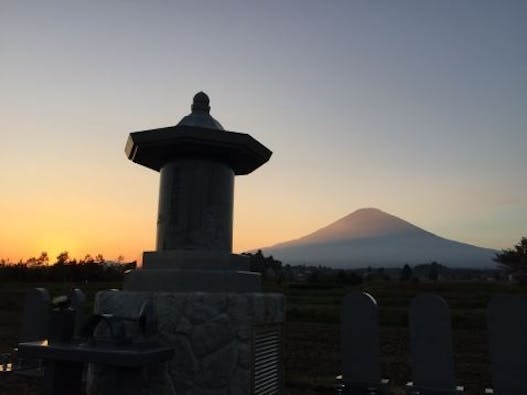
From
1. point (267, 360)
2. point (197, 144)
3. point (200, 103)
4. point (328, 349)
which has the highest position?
point (200, 103)

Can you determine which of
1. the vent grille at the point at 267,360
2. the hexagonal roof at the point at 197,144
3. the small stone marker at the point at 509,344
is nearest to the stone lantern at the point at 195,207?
the hexagonal roof at the point at 197,144

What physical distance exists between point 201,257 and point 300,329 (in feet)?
39.1

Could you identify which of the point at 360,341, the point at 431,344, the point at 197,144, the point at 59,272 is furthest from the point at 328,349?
the point at 59,272

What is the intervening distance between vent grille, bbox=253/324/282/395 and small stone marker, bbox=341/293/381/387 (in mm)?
971

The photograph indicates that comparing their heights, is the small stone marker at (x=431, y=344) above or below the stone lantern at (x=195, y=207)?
below

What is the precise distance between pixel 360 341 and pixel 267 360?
141 cm

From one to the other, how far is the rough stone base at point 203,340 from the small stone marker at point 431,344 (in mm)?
2127

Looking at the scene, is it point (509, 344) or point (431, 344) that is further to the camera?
point (431, 344)

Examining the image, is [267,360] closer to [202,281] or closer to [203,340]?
[203,340]

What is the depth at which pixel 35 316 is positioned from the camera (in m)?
7.82

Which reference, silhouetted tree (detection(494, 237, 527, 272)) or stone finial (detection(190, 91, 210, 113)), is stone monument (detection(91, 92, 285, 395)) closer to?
stone finial (detection(190, 91, 210, 113))

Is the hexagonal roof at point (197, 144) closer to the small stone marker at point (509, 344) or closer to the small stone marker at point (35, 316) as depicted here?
the small stone marker at point (509, 344)

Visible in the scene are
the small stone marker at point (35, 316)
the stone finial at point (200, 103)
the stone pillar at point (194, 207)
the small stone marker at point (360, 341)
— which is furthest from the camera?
the small stone marker at point (35, 316)

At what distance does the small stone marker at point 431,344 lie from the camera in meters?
5.51
